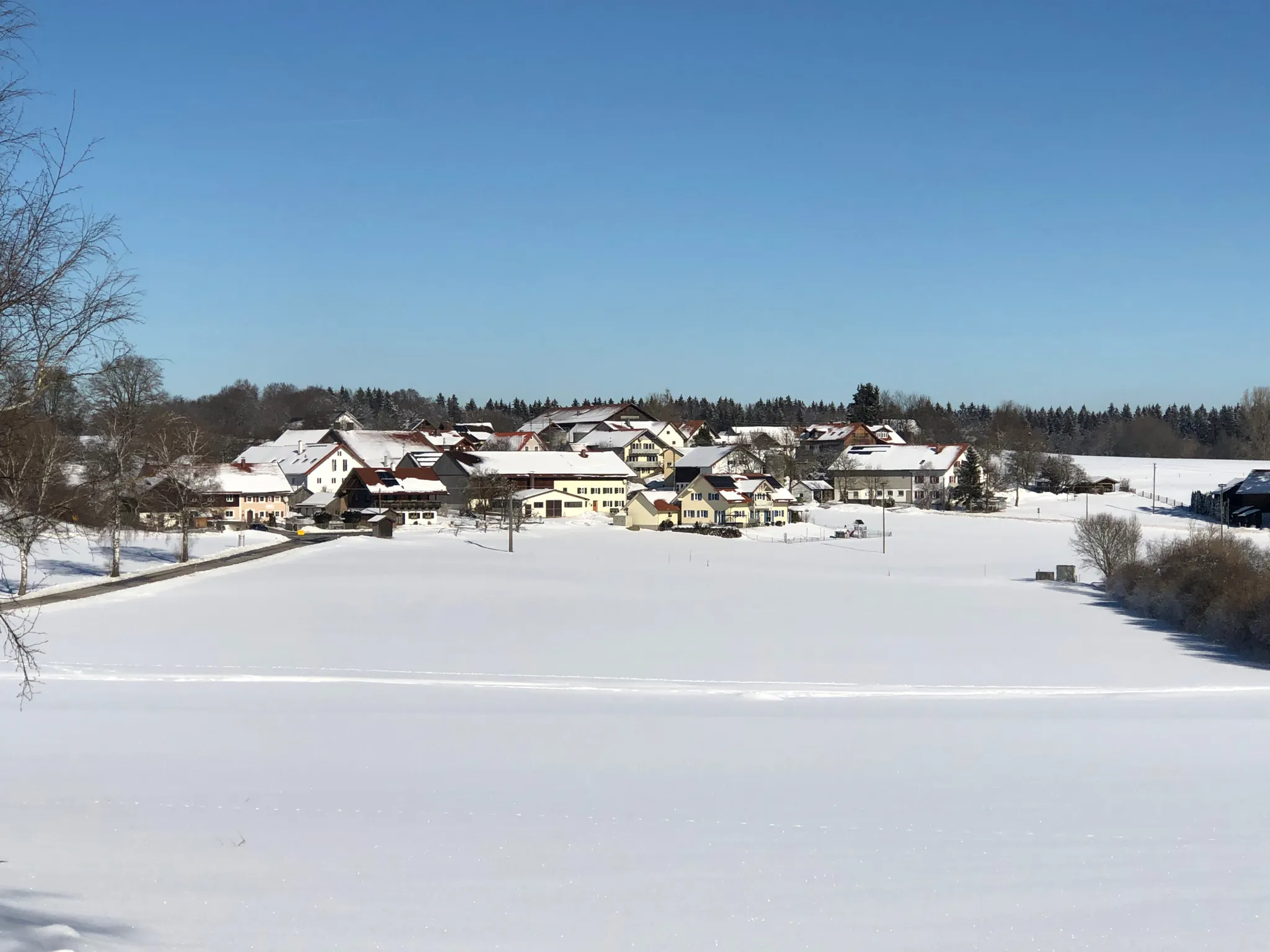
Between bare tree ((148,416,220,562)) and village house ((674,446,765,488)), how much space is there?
Answer: 51.0m

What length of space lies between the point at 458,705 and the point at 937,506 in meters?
84.6

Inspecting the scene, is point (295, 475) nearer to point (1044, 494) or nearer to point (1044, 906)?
point (1044, 494)

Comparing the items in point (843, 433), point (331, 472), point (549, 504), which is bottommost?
point (549, 504)

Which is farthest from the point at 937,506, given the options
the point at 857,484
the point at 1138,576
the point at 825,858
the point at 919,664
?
the point at 825,858

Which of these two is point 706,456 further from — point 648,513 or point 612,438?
point 648,513

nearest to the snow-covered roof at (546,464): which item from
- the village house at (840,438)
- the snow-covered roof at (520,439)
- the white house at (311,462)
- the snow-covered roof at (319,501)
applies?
the snow-covered roof at (319,501)

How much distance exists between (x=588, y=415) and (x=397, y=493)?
65642 millimetres

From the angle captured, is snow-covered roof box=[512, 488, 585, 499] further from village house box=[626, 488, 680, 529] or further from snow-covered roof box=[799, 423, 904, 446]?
snow-covered roof box=[799, 423, 904, 446]

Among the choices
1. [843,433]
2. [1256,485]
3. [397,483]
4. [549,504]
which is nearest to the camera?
[397,483]

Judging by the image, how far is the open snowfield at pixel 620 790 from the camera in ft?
29.2

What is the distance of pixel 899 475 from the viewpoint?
103 meters

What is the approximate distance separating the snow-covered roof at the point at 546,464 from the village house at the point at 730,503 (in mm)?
7922

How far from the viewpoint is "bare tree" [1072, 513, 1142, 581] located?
2019 inches

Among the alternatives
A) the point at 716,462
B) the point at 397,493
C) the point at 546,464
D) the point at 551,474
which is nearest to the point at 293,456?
the point at 397,493
